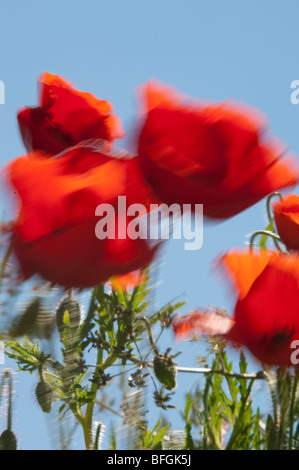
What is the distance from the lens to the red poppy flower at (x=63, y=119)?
0.85 feet

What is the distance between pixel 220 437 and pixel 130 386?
0.14 m

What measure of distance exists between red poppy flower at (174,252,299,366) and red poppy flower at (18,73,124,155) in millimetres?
69

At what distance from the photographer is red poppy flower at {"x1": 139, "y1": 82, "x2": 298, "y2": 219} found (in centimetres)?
21

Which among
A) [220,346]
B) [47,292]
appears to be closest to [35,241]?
[47,292]

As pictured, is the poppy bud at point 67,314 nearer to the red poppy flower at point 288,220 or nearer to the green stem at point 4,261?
the green stem at point 4,261

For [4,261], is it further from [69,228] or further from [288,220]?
[288,220]

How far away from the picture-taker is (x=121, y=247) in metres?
0.19

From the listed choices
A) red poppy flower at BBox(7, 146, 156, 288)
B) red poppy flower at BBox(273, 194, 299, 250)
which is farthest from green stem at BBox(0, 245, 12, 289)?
red poppy flower at BBox(273, 194, 299, 250)

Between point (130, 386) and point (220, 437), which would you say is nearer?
point (130, 386)

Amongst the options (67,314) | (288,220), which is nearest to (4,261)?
(67,314)

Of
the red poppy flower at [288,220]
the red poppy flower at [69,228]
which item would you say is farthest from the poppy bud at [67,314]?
the red poppy flower at [288,220]

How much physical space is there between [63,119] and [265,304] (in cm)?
10

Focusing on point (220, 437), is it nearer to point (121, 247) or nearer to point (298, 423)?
point (298, 423)

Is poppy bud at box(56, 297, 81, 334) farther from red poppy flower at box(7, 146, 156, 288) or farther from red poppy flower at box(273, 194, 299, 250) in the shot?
red poppy flower at box(273, 194, 299, 250)
